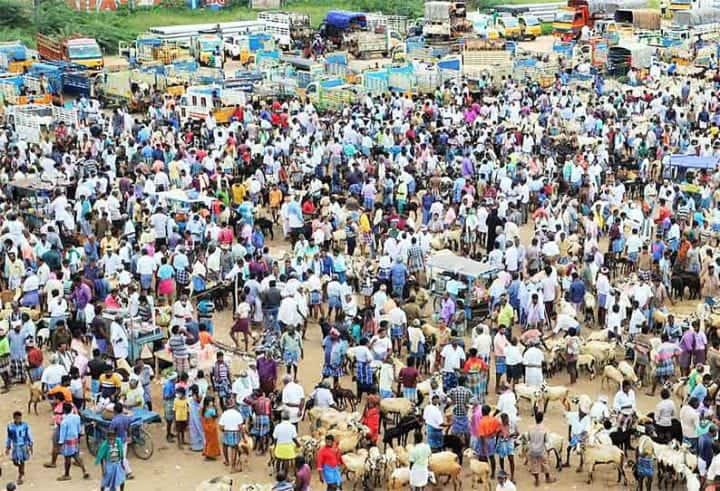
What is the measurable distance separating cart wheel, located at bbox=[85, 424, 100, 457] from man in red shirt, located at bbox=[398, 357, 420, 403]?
387 cm

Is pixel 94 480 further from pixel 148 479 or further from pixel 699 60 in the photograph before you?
pixel 699 60

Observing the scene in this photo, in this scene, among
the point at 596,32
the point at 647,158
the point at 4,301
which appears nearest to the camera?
the point at 4,301

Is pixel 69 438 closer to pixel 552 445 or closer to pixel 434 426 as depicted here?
pixel 434 426

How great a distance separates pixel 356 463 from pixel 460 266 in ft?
18.3

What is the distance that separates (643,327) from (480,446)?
4.45 metres

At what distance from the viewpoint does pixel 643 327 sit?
59.2 feet

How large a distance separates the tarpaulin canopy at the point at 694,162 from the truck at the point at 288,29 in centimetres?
2395

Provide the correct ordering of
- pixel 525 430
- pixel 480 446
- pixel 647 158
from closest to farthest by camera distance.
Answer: pixel 480 446 → pixel 525 430 → pixel 647 158

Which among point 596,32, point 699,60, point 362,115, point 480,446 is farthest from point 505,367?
point 596,32

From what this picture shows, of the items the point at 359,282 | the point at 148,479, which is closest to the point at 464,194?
the point at 359,282

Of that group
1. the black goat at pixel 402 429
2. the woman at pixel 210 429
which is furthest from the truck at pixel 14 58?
the black goat at pixel 402 429

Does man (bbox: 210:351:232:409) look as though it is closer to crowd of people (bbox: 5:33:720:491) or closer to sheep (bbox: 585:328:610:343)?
crowd of people (bbox: 5:33:720:491)

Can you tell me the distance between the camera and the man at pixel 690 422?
14.5 metres

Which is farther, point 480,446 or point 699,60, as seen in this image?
point 699,60
